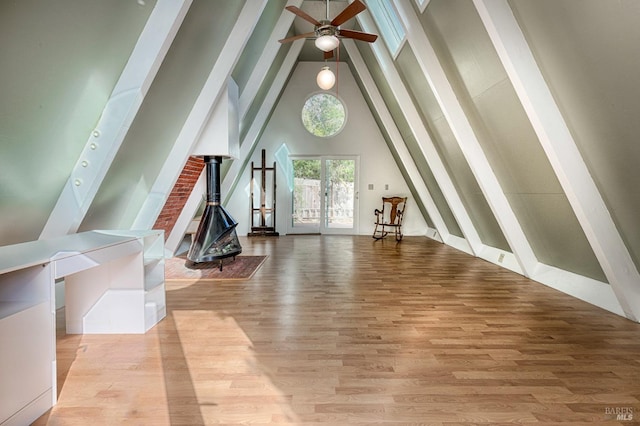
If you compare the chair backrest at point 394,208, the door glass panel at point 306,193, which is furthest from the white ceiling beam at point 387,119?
the door glass panel at point 306,193

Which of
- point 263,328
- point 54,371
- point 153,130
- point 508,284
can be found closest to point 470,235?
point 508,284

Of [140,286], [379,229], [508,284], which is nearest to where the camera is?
[140,286]

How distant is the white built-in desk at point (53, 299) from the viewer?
1.49m

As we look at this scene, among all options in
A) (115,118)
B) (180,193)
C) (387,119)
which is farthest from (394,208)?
(115,118)

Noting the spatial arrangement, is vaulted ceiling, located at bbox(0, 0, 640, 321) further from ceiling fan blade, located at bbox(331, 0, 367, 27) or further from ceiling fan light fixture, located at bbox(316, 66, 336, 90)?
ceiling fan light fixture, located at bbox(316, 66, 336, 90)

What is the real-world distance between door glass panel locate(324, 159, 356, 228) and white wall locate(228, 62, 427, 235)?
0.74 feet

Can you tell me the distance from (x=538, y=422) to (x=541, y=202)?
93.7 inches

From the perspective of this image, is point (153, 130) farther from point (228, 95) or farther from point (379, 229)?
point (379, 229)

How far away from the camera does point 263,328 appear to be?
261 cm

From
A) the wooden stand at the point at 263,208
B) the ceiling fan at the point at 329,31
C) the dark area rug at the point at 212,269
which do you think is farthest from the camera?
the wooden stand at the point at 263,208

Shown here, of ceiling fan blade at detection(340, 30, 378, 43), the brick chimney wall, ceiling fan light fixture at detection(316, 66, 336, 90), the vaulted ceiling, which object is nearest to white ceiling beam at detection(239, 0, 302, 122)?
the vaulted ceiling

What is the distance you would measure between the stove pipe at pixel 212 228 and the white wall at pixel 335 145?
3527 mm

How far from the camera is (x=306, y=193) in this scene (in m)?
8.19

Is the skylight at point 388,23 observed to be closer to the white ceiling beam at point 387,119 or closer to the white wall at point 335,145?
the white ceiling beam at point 387,119
